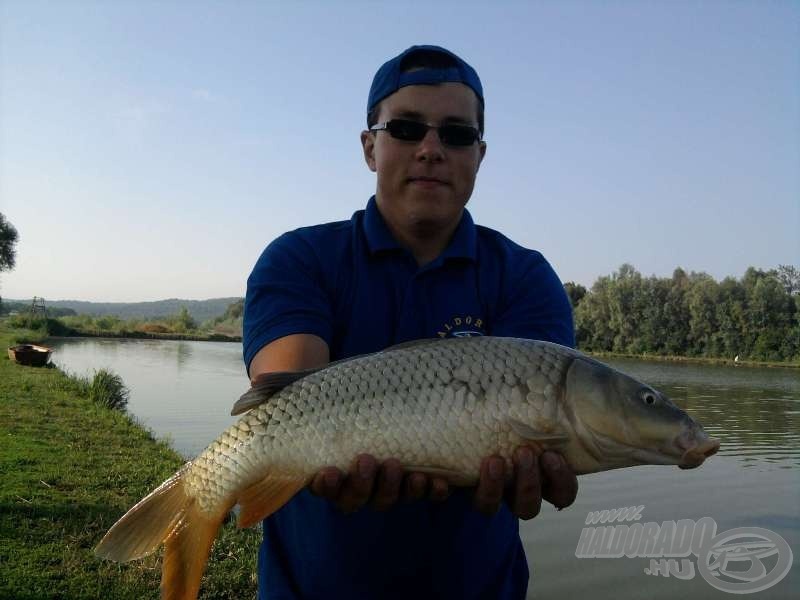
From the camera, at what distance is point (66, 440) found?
24.6ft

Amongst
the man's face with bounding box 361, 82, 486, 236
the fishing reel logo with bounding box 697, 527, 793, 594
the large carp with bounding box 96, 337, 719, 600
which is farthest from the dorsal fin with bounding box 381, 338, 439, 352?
Answer: the fishing reel logo with bounding box 697, 527, 793, 594

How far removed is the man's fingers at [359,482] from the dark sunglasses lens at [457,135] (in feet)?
3.49

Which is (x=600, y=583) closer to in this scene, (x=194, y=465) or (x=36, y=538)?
(x=36, y=538)

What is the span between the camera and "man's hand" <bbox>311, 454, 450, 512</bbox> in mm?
1690

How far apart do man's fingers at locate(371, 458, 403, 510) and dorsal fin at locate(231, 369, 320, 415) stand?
0.33 meters

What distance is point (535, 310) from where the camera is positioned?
217cm

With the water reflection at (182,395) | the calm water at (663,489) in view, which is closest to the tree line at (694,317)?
the calm water at (663,489)

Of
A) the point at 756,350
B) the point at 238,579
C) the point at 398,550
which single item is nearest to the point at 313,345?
the point at 398,550

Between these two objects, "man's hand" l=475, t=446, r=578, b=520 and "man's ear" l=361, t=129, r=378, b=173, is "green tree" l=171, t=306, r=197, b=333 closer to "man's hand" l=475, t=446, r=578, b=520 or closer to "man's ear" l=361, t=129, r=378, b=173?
"man's ear" l=361, t=129, r=378, b=173

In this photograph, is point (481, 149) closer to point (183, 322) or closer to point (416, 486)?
point (416, 486)

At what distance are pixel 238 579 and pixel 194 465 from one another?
2.35 m

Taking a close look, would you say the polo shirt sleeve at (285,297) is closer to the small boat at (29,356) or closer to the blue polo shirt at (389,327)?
the blue polo shirt at (389,327)

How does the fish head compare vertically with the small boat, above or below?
above

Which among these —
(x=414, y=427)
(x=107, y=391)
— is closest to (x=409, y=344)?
(x=414, y=427)
